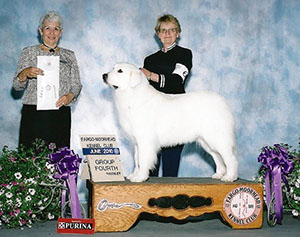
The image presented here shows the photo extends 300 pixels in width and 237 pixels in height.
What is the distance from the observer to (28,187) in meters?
3.83

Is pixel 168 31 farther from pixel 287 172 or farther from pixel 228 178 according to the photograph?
pixel 287 172

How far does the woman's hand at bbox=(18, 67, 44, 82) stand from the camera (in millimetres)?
4102

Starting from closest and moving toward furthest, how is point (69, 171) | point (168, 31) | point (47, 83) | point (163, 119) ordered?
point (69, 171) → point (163, 119) → point (47, 83) → point (168, 31)

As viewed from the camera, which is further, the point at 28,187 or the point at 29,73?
the point at 29,73

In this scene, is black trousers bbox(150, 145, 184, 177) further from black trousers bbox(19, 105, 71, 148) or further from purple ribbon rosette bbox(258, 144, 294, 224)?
black trousers bbox(19, 105, 71, 148)

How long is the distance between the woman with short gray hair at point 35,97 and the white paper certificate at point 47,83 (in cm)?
6

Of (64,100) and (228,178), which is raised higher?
(64,100)

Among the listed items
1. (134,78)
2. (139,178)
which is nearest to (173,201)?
(139,178)

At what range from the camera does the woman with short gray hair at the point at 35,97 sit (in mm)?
4203

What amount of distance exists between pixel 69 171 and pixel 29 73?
106cm

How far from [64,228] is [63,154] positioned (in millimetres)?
646

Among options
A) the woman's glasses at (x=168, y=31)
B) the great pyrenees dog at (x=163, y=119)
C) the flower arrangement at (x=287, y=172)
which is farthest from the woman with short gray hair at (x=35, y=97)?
the flower arrangement at (x=287, y=172)

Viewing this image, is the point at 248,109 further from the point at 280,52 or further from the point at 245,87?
the point at 280,52

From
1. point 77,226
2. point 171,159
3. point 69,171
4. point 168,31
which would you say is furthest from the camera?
point 171,159
